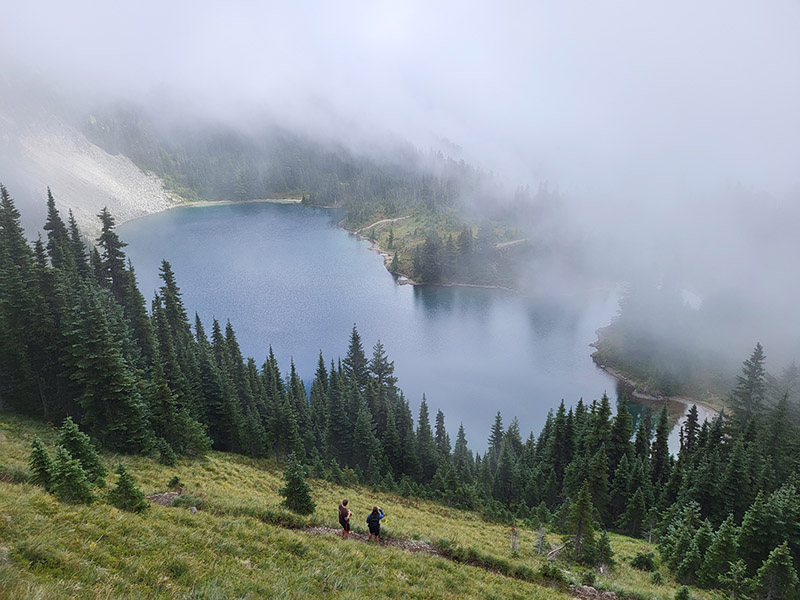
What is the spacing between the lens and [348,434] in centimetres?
6462

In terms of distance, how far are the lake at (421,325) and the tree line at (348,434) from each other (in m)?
19.3

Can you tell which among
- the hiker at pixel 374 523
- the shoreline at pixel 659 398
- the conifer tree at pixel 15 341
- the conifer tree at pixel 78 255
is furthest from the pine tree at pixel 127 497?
the shoreline at pixel 659 398

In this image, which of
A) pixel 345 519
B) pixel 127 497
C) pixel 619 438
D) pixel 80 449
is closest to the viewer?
pixel 127 497

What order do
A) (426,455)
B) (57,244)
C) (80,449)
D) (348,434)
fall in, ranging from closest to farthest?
(80,449), (57,244), (426,455), (348,434)

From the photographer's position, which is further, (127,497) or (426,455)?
(426,455)

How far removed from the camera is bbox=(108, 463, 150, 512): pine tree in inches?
677

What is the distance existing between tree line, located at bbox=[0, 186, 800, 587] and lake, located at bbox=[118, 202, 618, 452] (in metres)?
19.3

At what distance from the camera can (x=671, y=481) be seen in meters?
52.8

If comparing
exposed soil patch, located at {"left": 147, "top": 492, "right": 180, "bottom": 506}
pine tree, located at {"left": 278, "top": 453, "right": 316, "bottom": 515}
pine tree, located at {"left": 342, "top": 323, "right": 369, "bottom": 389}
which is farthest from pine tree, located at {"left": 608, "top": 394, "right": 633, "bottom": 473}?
exposed soil patch, located at {"left": 147, "top": 492, "right": 180, "bottom": 506}

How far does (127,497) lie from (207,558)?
5.91m

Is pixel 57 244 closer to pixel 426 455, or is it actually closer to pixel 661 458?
pixel 426 455

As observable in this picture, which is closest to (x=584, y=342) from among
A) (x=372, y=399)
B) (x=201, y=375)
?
(x=372, y=399)

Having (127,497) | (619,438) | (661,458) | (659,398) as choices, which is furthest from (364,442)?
(659,398)

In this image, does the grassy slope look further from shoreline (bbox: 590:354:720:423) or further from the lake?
shoreline (bbox: 590:354:720:423)
